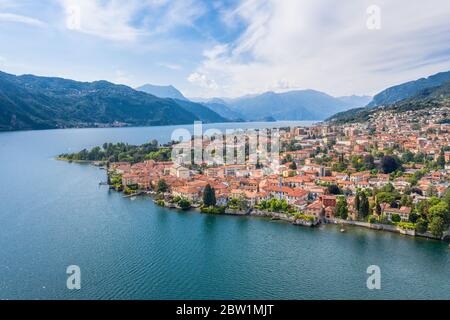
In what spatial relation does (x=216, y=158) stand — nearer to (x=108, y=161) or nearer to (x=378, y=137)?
(x=108, y=161)

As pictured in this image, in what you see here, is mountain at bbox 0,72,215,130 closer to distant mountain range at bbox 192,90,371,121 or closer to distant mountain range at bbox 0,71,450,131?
distant mountain range at bbox 0,71,450,131

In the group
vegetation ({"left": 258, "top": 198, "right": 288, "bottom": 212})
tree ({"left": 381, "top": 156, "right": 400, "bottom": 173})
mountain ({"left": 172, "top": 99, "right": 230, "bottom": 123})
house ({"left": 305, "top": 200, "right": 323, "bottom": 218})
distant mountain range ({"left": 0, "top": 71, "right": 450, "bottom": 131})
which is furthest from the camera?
mountain ({"left": 172, "top": 99, "right": 230, "bottom": 123})

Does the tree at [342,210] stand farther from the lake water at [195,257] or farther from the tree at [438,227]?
the tree at [438,227]

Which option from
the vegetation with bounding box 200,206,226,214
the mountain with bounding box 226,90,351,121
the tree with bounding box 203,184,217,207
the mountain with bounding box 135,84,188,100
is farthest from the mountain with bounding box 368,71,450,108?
the mountain with bounding box 135,84,188,100

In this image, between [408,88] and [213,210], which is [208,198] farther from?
[408,88]

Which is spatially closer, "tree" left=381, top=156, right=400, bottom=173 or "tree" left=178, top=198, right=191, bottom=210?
"tree" left=178, top=198, right=191, bottom=210

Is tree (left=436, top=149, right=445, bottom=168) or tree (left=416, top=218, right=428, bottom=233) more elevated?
tree (left=436, top=149, right=445, bottom=168)
